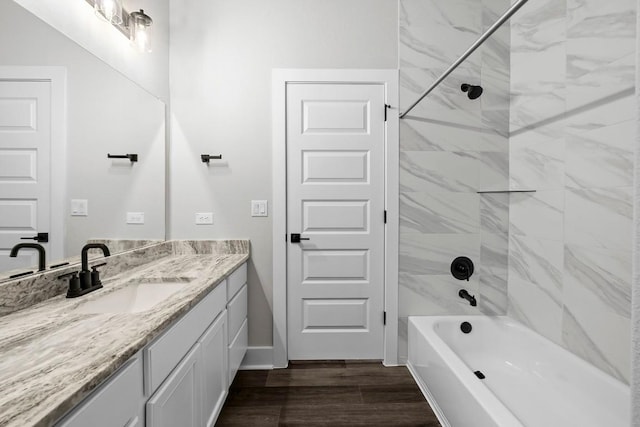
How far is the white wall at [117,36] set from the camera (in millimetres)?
1362

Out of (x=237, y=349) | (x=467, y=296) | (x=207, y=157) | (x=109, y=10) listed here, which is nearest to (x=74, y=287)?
(x=237, y=349)

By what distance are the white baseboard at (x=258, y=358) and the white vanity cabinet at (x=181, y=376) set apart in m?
0.29

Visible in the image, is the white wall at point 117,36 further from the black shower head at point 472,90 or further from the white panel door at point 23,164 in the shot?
the black shower head at point 472,90

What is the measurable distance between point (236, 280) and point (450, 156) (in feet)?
5.86

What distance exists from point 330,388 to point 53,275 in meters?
1.66

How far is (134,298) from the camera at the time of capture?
4.98 ft

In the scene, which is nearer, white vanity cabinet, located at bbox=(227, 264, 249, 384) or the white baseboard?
white vanity cabinet, located at bbox=(227, 264, 249, 384)

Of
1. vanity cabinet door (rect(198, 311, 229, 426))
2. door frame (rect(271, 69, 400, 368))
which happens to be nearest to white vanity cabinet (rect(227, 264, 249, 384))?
vanity cabinet door (rect(198, 311, 229, 426))

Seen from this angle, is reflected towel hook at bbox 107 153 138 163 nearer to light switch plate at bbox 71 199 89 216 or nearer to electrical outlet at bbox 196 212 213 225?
light switch plate at bbox 71 199 89 216

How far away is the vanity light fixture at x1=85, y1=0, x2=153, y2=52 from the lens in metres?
1.62

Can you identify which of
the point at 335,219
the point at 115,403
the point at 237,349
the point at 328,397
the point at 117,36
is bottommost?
the point at 328,397

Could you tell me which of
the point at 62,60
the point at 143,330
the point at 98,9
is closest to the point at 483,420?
the point at 143,330

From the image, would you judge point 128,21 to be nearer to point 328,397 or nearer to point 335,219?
point 335,219

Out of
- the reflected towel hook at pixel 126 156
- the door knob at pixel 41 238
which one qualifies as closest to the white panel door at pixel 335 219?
the reflected towel hook at pixel 126 156
